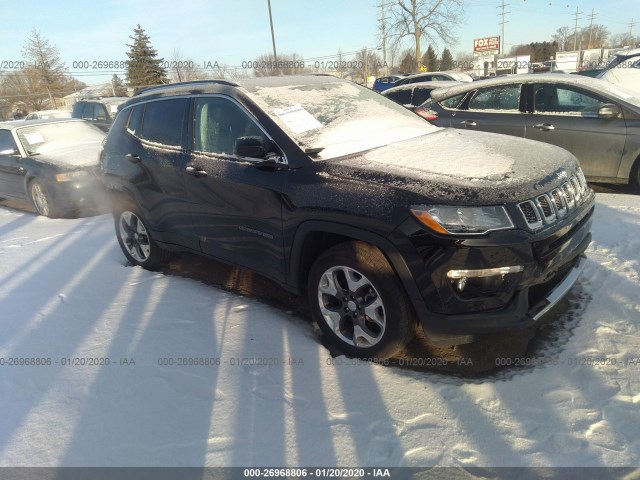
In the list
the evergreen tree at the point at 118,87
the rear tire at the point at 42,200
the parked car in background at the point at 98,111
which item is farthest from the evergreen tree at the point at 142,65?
the rear tire at the point at 42,200

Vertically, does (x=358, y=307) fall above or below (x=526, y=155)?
below

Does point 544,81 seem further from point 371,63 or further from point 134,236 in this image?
point 371,63

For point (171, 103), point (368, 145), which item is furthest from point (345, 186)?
point (171, 103)

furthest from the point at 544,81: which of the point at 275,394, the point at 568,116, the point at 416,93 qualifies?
the point at 275,394

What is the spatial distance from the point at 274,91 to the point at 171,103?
1073mm

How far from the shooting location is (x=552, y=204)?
263 cm

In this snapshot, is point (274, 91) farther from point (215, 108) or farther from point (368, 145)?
point (368, 145)

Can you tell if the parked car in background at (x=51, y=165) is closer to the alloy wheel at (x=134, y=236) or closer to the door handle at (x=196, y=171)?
the alloy wheel at (x=134, y=236)

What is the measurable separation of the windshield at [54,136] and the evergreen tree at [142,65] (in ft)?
104

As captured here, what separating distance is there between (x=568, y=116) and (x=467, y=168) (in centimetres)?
418

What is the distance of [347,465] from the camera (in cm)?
214

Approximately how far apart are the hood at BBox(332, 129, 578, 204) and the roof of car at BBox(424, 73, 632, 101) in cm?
339

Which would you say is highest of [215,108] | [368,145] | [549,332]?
[215,108]

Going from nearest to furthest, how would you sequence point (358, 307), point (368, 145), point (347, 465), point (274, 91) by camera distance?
point (347, 465) < point (358, 307) < point (368, 145) < point (274, 91)
